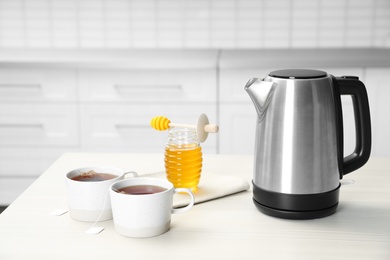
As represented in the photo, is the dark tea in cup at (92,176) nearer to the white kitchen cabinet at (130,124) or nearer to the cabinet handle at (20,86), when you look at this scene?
the white kitchen cabinet at (130,124)

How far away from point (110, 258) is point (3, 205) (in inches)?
92.6

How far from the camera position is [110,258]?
99cm

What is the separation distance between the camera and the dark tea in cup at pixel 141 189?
3.68ft

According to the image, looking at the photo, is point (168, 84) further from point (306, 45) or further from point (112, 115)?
point (306, 45)

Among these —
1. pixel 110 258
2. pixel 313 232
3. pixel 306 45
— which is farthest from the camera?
pixel 306 45

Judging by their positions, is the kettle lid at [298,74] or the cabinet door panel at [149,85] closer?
the kettle lid at [298,74]

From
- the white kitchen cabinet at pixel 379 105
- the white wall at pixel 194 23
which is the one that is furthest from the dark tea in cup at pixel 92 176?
the white wall at pixel 194 23

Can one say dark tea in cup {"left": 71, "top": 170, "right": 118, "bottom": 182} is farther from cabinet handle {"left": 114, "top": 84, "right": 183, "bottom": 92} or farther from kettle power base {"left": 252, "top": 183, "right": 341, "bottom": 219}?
cabinet handle {"left": 114, "top": 84, "right": 183, "bottom": 92}

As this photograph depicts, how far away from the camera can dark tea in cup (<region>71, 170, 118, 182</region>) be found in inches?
47.7

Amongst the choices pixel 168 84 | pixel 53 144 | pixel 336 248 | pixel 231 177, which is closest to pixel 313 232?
pixel 336 248

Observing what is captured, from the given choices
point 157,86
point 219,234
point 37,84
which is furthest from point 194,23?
point 219,234

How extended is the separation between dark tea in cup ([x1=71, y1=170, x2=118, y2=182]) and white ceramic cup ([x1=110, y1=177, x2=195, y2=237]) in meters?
0.14

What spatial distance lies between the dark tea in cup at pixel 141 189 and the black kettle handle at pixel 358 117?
375 mm

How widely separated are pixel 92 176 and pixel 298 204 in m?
0.43
